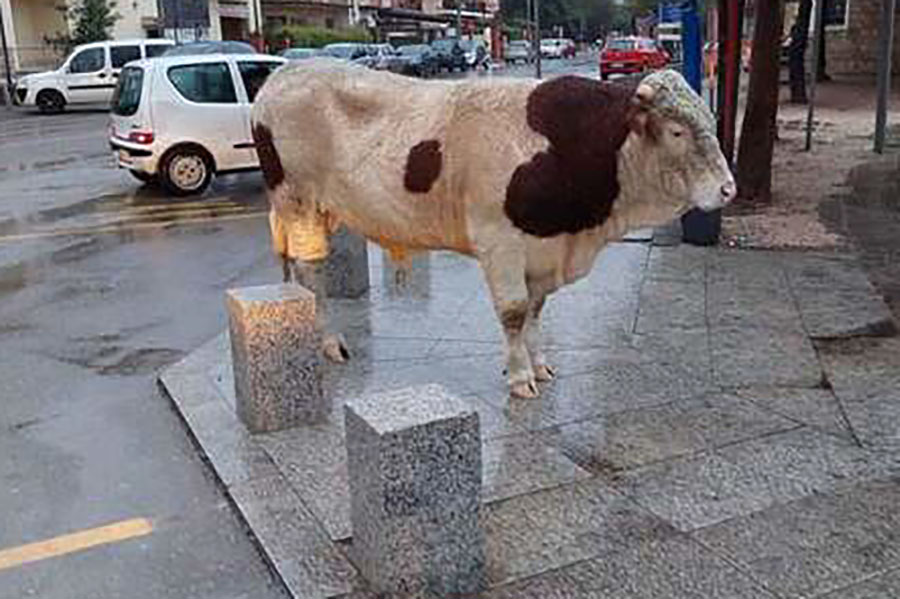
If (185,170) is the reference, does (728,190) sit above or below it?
above

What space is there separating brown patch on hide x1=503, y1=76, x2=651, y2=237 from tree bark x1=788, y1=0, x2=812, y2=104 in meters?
20.5

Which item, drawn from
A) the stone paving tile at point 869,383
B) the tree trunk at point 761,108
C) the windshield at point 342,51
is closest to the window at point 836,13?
the windshield at point 342,51

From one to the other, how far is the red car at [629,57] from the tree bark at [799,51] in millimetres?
12073

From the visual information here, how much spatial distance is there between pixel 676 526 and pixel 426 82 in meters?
3.09

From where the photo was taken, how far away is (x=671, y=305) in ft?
25.4

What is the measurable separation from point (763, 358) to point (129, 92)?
34.8 ft

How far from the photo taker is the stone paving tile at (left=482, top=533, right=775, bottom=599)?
12.4ft

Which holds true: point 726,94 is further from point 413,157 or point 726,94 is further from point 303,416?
point 303,416

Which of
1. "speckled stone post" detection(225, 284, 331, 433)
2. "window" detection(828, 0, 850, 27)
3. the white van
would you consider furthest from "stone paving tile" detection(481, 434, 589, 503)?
"window" detection(828, 0, 850, 27)

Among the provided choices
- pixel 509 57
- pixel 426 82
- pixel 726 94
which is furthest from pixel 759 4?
pixel 509 57

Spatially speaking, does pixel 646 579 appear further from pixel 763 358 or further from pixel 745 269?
pixel 745 269

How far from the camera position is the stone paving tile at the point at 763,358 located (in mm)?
6055

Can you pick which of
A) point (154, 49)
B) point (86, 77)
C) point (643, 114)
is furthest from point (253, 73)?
point (86, 77)

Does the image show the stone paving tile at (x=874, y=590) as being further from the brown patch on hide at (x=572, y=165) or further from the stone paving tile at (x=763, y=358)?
the brown patch on hide at (x=572, y=165)
